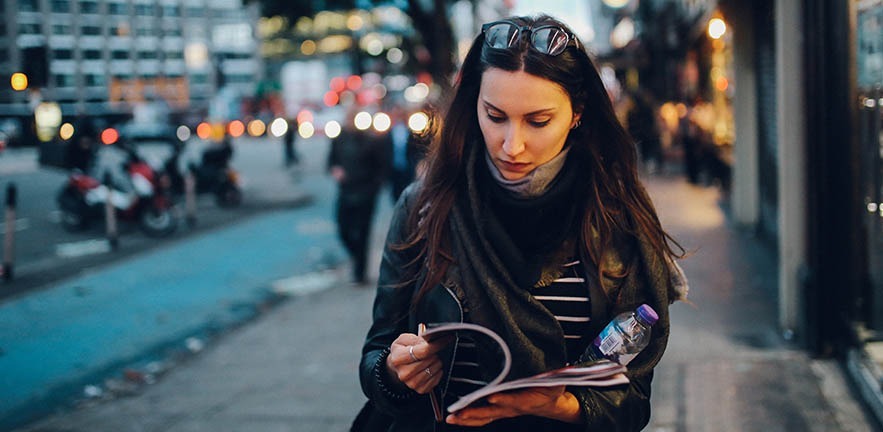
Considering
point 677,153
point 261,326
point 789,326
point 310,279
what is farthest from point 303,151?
point 789,326

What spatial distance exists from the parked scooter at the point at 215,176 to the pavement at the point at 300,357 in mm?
6756

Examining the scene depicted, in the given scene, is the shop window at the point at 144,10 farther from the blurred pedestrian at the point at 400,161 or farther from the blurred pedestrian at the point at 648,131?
the blurred pedestrian at the point at 648,131

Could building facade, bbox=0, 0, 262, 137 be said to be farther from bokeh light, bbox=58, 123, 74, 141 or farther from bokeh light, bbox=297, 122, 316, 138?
bokeh light, bbox=297, 122, 316, 138

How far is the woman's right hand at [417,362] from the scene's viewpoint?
77.9 inches

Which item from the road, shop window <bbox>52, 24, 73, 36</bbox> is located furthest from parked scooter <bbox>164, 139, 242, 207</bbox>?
shop window <bbox>52, 24, 73, 36</bbox>

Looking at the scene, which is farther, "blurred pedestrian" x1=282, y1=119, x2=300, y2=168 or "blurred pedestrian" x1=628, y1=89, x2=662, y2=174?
"blurred pedestrian" x1=282, y1=119, x2=300, y2=168

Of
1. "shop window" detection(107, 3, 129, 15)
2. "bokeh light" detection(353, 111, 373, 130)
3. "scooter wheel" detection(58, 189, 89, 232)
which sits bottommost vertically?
"scooter wheel" detection(58, 189, 89, 232)

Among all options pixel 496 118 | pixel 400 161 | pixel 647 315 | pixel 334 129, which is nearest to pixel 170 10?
pixel 334 129

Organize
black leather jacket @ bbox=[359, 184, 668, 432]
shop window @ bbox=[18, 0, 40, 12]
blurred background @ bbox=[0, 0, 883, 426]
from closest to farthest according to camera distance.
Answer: black leather jacket @ bbox=[359, 184, 668, 432] → blurred background @ bbox=[0, 0, 883, 426] → shop window @ bbox=[18, 0, 40, 12]

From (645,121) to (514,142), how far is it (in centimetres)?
1942

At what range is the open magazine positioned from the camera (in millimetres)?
1798

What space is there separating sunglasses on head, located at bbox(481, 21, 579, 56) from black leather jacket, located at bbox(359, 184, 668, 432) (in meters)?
0.46

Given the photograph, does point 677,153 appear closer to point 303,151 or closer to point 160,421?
point 303,151

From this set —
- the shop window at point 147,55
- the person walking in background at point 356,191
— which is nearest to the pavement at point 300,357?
the person walking in background at point 356,191
